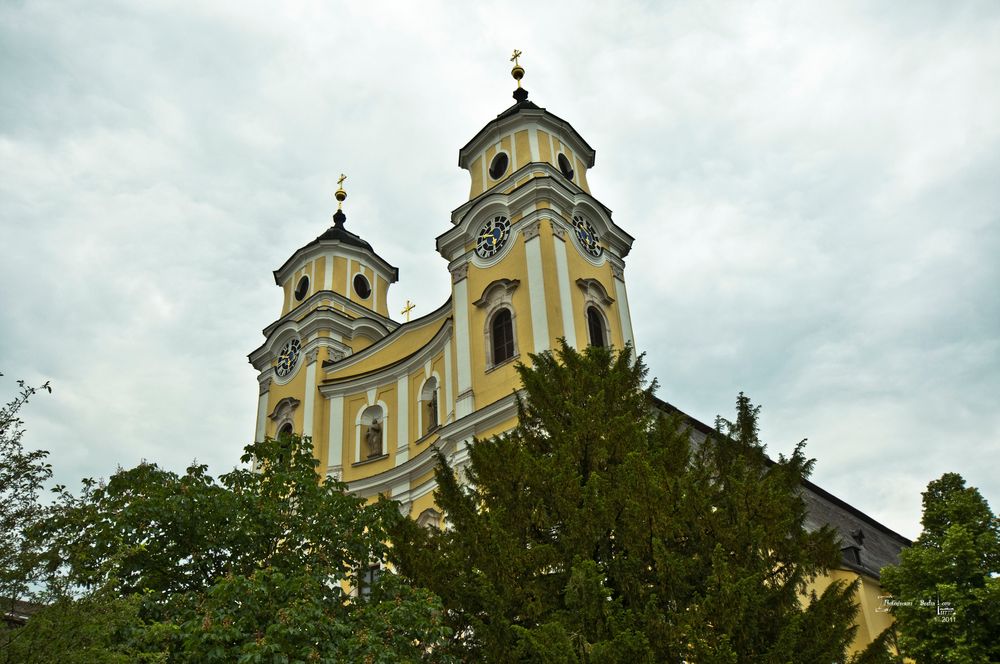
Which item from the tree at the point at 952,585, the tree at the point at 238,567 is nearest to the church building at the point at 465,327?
the tree at the point at 952,585

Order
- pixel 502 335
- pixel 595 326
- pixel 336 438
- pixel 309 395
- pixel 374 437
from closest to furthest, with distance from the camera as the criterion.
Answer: pixel 502 335
pixel 595 326
pixel 336 438
pixel 374 437
pixel 309 395

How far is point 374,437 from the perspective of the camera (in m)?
29.2

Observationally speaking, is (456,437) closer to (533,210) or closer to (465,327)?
(465,327)

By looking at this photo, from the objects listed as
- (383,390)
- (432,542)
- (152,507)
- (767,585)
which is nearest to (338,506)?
(432,542)

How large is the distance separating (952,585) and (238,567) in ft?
48.7

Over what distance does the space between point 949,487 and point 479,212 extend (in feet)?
46.0

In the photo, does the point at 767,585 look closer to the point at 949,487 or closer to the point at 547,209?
the point at 949,487

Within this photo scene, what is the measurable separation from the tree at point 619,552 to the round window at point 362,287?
21.3m

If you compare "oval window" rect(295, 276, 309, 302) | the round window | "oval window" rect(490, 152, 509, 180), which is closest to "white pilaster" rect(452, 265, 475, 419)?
"oval window" rect(490, 152, 509, 180)

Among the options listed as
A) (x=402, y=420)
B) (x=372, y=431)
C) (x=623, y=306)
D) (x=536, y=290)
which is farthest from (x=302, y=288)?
(x=623, y=306)

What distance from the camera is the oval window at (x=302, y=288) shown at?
111 feet

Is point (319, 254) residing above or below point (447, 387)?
above

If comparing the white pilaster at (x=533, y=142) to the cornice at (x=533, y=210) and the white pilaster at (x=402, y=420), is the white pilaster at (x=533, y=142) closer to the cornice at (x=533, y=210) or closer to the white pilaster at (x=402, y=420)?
the cornice at (x=533, y=210)

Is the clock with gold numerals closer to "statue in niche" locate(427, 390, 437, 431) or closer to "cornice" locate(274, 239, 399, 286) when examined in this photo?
"statue in niche" locate(427, 390, 437, 431)
